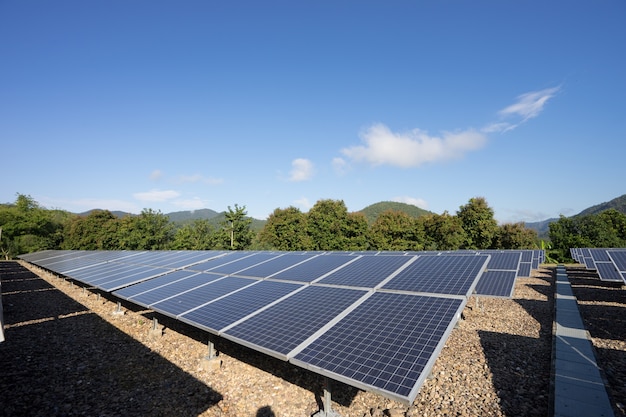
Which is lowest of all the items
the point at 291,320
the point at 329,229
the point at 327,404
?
the point at 327,404

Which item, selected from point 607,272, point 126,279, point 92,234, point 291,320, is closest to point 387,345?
point 291,320

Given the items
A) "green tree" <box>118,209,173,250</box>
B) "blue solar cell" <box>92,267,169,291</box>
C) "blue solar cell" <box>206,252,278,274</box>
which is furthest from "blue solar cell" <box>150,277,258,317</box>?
"green tree" <box>118,209,173,250</box>

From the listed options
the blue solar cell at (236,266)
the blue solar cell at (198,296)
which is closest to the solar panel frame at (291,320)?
the blue solar cell at (198,296)

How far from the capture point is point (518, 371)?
788 cm

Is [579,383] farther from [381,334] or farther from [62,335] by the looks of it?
[62,335]

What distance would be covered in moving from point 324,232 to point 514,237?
30448mm

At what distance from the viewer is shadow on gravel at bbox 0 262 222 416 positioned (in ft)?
20.9

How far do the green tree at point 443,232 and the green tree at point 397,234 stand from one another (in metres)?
1.29

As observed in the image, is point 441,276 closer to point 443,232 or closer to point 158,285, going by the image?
point 158,285

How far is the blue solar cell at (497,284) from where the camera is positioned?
1114 cm

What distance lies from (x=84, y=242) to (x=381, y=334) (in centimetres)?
7548

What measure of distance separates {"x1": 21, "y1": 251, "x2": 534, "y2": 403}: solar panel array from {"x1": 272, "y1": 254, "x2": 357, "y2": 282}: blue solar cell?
1.6 inches

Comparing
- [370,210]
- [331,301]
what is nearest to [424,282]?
[331,301]

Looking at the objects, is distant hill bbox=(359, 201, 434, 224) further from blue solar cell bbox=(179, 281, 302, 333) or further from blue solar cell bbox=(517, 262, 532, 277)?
blue solar cell bbox=(179, 281, 302, 333)
